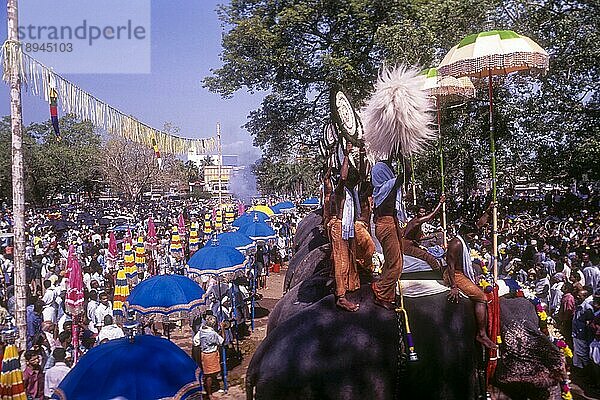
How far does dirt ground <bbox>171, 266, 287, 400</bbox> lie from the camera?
408 inches

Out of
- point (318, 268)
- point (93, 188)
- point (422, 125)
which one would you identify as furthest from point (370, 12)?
point (93, 188)

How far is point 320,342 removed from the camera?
536 cm

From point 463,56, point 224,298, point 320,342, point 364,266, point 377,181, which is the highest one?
point 463,56

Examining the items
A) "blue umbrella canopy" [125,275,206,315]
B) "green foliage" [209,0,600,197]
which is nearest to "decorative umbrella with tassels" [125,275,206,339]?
"blue umbrella canopy" [125,275,206,315]

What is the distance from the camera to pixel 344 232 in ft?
19.7

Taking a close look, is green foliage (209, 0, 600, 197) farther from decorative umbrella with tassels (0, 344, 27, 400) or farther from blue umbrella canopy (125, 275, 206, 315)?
decorative umbrella with tassels (0, 344, 27, 400)

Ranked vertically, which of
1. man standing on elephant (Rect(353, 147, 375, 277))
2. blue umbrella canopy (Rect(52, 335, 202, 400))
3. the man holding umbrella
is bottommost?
the man holding umbrella

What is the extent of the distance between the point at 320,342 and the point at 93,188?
63881 mm

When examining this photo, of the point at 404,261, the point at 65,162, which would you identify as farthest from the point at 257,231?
the point at 65,162

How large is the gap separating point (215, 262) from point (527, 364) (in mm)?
7161

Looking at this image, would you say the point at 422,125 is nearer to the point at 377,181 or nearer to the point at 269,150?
the point at 377,181

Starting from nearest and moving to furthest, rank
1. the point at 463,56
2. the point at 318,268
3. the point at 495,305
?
the point at 495,305 → the point at 463,56 → the point at 318,268

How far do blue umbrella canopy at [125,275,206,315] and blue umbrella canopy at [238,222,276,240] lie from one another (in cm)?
766

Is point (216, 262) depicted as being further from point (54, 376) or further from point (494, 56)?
point (494, 56)
